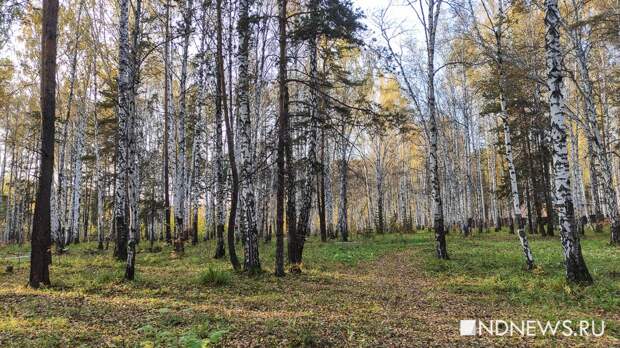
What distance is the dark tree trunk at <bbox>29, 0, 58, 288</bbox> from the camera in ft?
27.9

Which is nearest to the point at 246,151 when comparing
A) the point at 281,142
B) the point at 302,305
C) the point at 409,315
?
the point at 281,142

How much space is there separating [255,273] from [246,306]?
11.0 feet

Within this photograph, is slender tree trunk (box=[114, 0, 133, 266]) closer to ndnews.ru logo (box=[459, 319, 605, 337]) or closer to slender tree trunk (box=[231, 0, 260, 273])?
slender tree trunk (box=[231, 0, 260, 273])

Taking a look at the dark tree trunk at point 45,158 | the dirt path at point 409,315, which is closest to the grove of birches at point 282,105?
the dark tree trunk at point 45,158

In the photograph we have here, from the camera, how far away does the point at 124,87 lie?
11062 millimetres

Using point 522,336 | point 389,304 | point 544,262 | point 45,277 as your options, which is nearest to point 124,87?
point 45,277

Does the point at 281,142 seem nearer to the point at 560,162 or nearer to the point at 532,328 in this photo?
the point at 560,162

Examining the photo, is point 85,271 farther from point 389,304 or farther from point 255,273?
point 389,304

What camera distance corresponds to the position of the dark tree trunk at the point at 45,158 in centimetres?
852

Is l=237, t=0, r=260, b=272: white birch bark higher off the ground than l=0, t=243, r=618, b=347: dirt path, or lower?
higher

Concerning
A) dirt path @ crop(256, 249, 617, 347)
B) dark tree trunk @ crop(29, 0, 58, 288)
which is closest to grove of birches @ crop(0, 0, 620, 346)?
dark tree trunk @ crop(29, 0, 58, 288)

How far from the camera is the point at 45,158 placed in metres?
8.76

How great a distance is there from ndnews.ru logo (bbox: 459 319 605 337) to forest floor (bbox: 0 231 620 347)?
15 centimetres

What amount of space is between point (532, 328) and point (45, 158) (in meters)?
10.4
